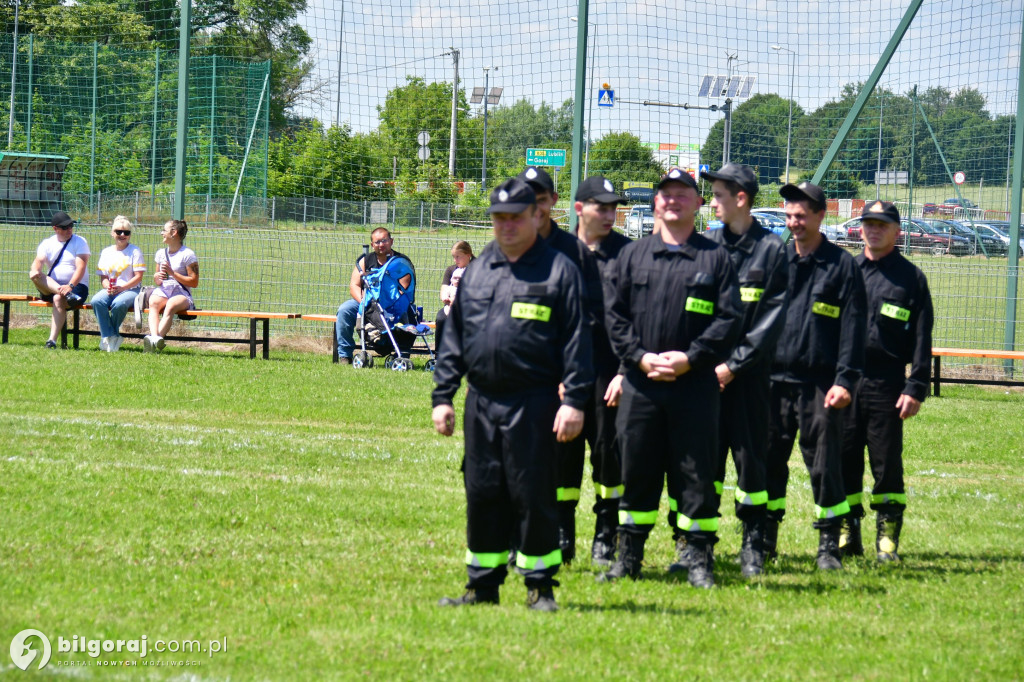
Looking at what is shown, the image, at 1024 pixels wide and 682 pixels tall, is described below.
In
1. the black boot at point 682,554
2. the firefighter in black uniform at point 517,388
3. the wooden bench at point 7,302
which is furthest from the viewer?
the wooden bench at point 7,302

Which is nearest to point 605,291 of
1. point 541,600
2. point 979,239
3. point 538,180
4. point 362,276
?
point 538,180

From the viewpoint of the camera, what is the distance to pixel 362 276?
15906mm

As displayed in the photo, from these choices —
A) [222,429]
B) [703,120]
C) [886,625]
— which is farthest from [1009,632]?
[703,120]

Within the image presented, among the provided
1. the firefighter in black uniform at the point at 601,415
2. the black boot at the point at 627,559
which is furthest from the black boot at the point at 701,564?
the firefighter in black uniform at the point at 601,415

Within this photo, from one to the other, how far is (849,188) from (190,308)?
9429 mm

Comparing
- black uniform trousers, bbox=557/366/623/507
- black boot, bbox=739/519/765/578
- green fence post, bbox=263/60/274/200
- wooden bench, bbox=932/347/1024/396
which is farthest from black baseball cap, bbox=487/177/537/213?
green fence post, bbox=263/60/274/200

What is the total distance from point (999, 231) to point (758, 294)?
1252 centimetres

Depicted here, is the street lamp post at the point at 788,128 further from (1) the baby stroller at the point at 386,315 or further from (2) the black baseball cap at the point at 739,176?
(2) the black baseball cap at the point at 739,176

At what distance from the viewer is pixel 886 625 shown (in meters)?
5.61

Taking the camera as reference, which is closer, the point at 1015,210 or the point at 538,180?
the point at 538,180

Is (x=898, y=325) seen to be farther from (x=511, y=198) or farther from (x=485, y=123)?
(x=485, y=123)

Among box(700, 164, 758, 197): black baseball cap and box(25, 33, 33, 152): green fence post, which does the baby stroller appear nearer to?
box(700, 164, 758, 197): black baseball cap

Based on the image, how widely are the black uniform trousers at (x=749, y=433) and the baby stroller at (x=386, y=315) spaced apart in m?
9.47

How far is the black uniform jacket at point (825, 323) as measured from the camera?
22.3 feet
